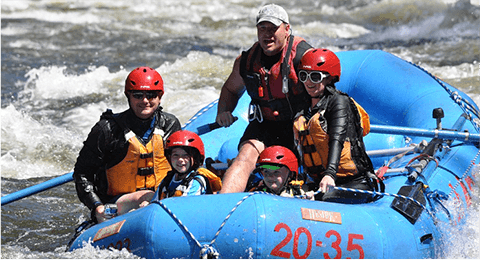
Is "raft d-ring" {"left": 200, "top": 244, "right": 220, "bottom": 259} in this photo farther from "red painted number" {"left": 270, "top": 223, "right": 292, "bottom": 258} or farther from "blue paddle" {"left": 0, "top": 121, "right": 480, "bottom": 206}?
"blue paddle" {"left": 0, "top": 121, "right": 480, "bottom": 206}

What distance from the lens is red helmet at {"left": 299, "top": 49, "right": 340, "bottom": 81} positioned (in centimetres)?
405

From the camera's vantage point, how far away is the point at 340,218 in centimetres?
367

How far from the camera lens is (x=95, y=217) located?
432 cm

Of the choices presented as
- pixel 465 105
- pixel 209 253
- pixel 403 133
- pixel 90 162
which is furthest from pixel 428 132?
pixel 90 162

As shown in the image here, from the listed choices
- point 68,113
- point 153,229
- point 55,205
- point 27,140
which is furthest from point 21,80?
point 153,229

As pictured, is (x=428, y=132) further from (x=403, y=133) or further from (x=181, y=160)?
(x=181, y=160)

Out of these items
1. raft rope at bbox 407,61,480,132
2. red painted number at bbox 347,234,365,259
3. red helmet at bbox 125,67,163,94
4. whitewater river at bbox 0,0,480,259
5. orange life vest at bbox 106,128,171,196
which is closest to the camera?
red painted number at bbox 347,234,365,259

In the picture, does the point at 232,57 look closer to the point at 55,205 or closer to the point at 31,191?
the point at 55,205

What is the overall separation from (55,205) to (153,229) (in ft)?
9.41

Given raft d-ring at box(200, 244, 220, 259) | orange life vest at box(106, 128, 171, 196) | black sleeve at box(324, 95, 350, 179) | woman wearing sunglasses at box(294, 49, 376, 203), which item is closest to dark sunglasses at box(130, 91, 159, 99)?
orange life vest at box(106, 128, 171, 196)

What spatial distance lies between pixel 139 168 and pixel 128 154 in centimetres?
11

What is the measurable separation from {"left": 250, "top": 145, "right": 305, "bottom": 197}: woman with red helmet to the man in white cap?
1.14 feet

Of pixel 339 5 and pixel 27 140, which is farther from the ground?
pixel 339 5

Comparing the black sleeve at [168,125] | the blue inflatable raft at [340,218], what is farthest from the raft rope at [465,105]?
the black sleeve at [168,125]
